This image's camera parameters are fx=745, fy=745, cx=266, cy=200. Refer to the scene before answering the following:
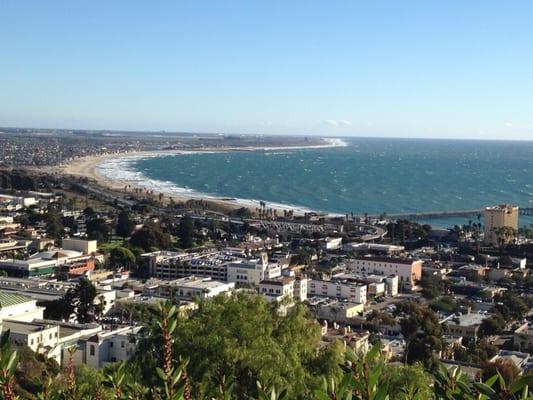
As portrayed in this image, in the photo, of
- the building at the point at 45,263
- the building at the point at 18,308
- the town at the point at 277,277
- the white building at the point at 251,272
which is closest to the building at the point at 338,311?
the town at the point at 277,277

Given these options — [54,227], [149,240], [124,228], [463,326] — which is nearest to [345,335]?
[463,326]

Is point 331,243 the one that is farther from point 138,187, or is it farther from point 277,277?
point 138,187

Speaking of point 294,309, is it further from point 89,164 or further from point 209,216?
point 89,164

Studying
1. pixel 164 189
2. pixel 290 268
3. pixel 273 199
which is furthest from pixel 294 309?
pixel 164 189

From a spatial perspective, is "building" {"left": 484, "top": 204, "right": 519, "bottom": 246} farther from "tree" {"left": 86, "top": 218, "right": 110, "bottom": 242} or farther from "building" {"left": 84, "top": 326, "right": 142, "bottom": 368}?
"building" {"left": 84, "top": 326, "right": 142, "bottom": 368}

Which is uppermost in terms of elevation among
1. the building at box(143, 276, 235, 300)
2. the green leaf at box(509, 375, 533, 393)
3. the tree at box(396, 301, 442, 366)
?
the green leaf at box(509, 375, 533, 393)

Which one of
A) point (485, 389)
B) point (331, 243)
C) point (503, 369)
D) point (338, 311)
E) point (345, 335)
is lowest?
point (331, 243)

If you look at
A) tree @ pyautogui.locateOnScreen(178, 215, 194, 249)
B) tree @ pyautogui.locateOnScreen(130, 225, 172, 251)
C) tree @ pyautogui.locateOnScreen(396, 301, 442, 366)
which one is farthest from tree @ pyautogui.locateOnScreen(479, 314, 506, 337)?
tree @ pyautogui.locateOnScreen(178, 215, 194, 249)
